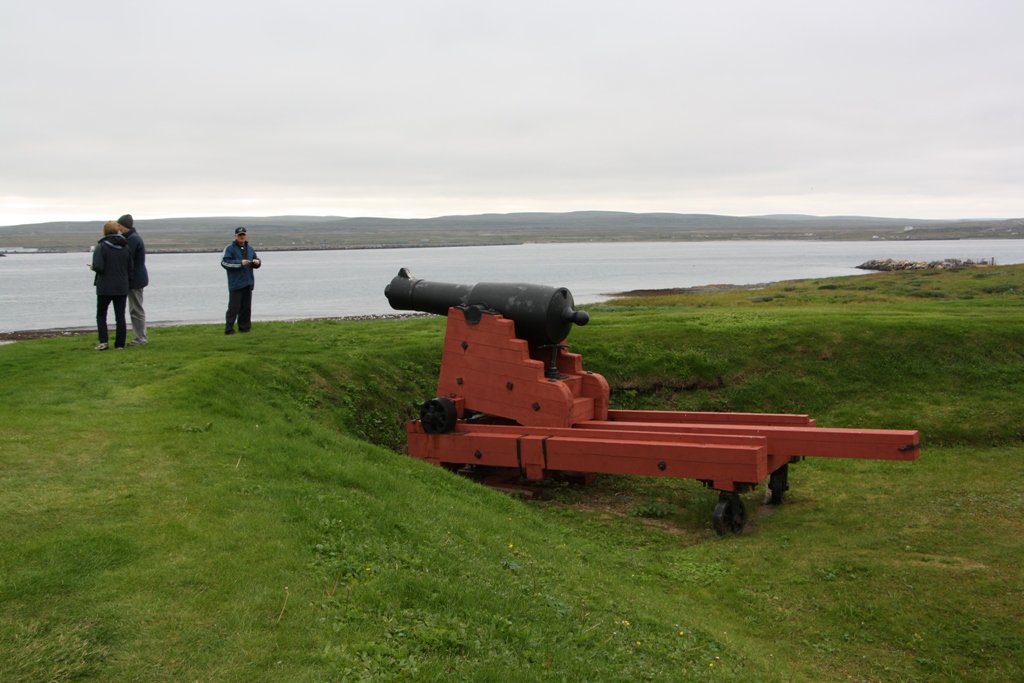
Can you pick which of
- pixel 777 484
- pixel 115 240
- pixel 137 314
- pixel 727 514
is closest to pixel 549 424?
pixel 727 514

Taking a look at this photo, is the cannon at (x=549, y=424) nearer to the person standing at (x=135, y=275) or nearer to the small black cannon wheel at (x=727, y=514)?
the small black cannon wheel at (x=727, y=514)

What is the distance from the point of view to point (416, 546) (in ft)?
18.7

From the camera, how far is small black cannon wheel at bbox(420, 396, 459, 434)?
973cm

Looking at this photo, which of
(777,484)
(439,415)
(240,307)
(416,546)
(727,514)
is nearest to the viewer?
(416,546)

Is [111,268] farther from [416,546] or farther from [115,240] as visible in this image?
[416,546]

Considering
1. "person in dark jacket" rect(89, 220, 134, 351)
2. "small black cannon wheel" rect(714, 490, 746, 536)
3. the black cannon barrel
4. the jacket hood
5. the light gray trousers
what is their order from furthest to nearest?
the light gray trousers, the jacket hood, "person in dark jacket" rect(89, 220, 134, 351), the black cannon barrel, "small black cannon wheel" rect(714, 490, 746, 536)

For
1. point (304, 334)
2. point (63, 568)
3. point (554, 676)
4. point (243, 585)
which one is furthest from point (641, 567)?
point (304, 334)

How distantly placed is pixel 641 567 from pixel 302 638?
141 inches

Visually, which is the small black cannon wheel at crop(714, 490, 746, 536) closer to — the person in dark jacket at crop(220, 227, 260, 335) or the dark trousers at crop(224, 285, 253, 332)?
the person in dark jacket at crop(220, 227, 260, 335)

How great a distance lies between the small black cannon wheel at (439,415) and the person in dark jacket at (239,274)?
4231 mm

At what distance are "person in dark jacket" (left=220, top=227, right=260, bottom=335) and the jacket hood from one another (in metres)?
1.51

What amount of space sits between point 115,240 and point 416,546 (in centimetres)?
771

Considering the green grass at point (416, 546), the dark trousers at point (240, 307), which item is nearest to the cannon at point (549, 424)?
the green grass at point (416, 546)

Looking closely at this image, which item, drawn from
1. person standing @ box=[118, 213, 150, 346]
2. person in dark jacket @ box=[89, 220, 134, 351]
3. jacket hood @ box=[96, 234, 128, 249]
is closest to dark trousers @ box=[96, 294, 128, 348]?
person in dark jacket @ box=[89, 220, 134, 351]
